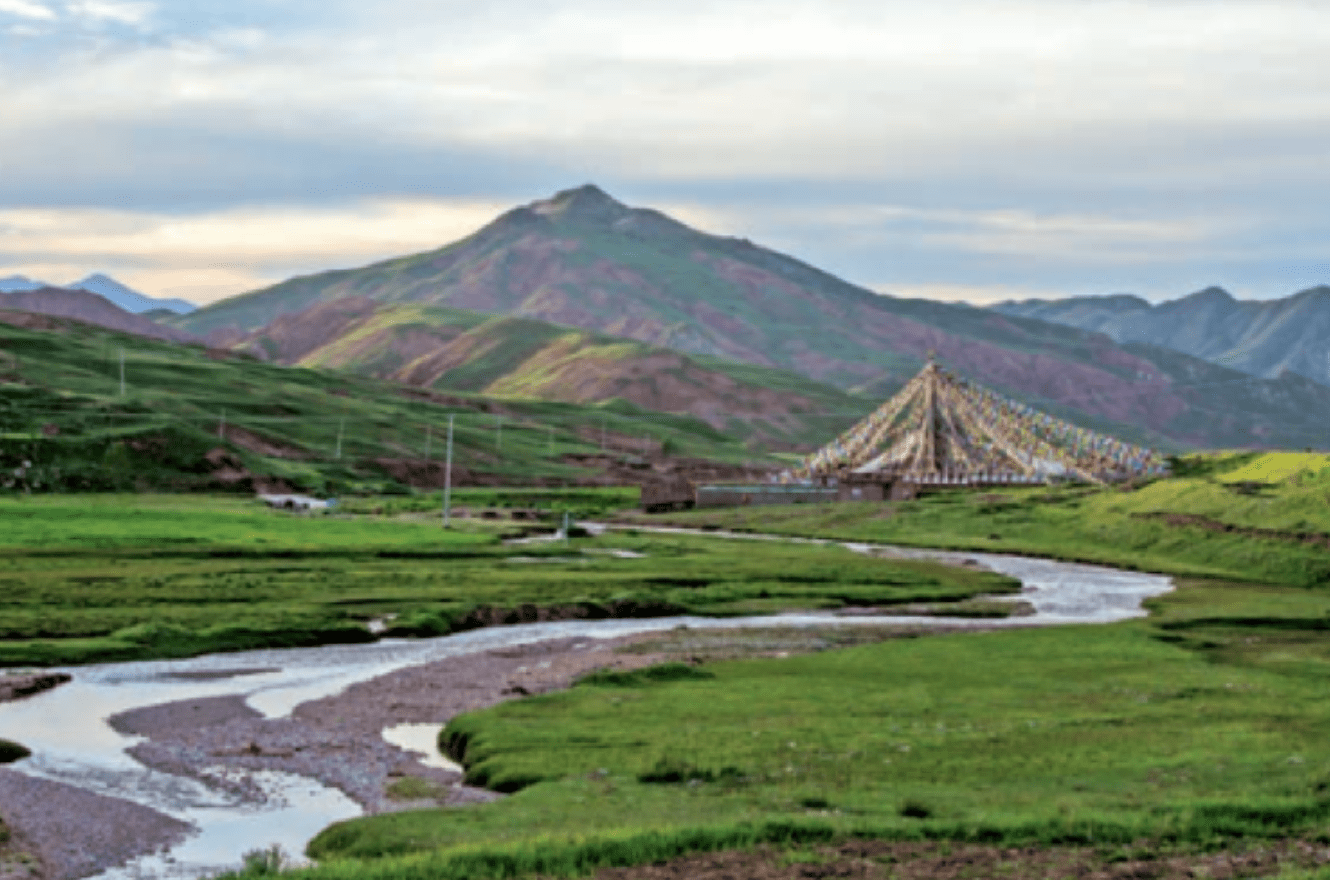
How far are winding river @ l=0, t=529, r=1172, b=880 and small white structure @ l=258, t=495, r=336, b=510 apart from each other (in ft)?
275

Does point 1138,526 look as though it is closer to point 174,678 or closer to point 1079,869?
point 174,678

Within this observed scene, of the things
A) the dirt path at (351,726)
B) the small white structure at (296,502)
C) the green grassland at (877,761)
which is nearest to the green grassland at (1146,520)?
the small white structure at (296,502)

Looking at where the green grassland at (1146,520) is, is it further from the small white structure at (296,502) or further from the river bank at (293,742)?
the river bank at (293,742)

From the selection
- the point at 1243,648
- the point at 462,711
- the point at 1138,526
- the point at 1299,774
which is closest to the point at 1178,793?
the point at 1299,774

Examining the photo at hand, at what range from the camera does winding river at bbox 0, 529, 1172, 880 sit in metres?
39.6

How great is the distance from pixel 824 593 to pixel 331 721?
51.4 meters

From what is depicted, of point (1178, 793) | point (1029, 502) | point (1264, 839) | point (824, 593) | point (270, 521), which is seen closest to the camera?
point (1264, 839)

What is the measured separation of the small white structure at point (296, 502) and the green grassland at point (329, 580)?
1715 cm

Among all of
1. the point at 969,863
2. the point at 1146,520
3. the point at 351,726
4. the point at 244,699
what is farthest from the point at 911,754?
the point at 1146,520

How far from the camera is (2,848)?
3619 cm

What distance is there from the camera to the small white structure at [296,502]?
552 feet

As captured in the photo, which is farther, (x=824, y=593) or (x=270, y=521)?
(x=270, y=521)

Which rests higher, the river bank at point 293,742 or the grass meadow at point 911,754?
the grass meadow at point 911,754

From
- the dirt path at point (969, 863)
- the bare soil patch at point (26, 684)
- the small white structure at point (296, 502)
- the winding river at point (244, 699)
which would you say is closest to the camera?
the dirt path at point (969, 863)
